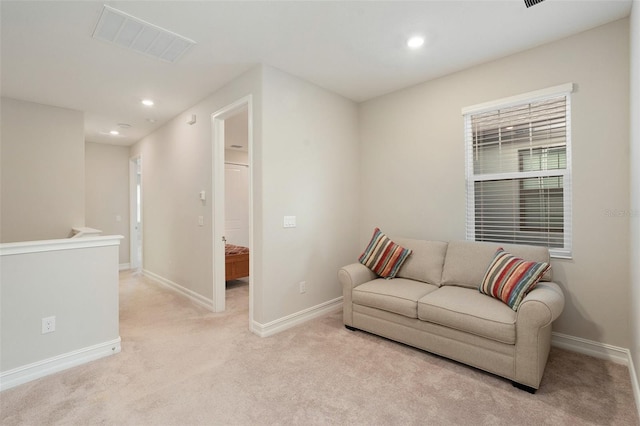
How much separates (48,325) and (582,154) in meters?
4.47

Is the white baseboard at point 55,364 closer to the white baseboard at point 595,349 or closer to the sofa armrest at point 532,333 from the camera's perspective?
the sofa armrest at point 532,333

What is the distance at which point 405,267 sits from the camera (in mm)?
3174

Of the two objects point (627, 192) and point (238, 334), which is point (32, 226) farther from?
point (627, 192)

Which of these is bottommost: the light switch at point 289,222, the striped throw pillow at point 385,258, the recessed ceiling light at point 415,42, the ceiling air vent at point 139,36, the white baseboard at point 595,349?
the white baseboard at point 595,349

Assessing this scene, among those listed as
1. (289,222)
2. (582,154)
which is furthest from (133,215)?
(582,154)

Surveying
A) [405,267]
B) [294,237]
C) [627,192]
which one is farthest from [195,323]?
[627,192]

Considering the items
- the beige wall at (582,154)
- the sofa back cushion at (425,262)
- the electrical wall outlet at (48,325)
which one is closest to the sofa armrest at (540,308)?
the beige wall at (582,154)

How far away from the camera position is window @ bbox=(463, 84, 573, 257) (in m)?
2.63

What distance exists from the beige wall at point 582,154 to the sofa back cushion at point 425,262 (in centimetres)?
27

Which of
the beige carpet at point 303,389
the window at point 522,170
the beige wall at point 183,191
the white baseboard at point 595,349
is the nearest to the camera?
the beige carpet at point 303,389

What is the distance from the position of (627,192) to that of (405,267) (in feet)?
6.05

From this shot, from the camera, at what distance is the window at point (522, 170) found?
8.63ft

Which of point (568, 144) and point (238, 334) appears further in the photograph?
point (238, 334)

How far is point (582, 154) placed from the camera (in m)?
2.49
